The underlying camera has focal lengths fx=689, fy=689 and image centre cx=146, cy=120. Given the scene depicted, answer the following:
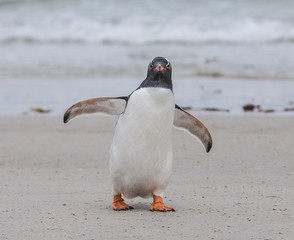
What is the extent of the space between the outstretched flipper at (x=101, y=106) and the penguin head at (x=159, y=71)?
15.7 inches

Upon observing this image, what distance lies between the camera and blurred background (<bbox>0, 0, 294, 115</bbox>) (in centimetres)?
1066

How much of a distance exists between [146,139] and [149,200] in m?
0.90

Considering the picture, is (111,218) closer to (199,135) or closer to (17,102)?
(199,135)

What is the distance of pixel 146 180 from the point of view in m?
4.56

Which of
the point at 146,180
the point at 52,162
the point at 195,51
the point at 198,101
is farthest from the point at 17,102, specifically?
the point at 195,51

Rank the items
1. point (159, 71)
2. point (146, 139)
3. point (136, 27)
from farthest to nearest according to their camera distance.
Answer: point (136, 27), point (146, 139), point (159, 71)

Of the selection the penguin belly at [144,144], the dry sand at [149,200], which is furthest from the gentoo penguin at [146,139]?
the dry sand at [149,200]

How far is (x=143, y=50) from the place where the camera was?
17781 mm

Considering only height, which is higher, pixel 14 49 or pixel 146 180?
pixel 14 49

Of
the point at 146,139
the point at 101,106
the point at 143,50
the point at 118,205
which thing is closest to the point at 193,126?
the point at 146,139

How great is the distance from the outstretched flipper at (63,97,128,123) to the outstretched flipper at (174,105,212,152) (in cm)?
42

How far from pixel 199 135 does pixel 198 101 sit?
498 centimetres

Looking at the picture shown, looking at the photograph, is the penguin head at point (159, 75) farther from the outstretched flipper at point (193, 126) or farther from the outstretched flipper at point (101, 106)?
the outstretched flipper at point (193, 126)

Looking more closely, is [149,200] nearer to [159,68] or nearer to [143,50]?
[159,68]
